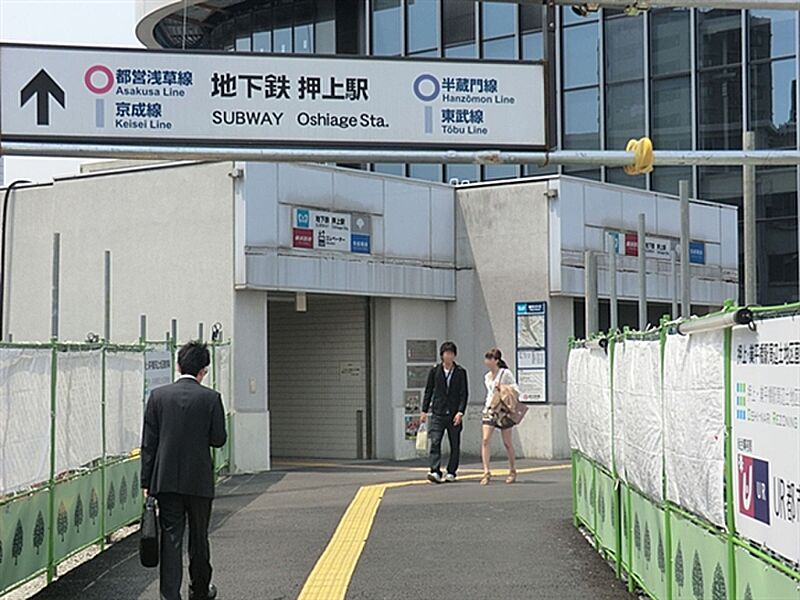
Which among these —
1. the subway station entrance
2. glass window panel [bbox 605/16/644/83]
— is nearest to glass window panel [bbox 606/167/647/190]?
glass window panel [bbox 605/16/644/83]

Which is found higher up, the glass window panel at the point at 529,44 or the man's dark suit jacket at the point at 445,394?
the glass window panel at the point at 529,44

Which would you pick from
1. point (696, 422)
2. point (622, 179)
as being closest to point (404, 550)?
point (696, 422)

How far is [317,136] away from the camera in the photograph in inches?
385

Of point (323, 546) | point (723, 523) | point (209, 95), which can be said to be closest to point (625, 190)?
point (323, 546)

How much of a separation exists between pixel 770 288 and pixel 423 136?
2079cm

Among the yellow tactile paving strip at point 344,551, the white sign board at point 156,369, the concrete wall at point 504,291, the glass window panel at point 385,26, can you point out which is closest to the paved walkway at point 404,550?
the yellow tactile paving strip at point 344,551

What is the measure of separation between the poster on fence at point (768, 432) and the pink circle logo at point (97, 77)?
214 inches

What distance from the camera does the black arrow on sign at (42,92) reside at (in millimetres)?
9656

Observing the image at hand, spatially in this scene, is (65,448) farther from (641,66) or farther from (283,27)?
(283,27)

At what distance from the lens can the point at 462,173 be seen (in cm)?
3148

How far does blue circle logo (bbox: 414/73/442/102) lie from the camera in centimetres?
980

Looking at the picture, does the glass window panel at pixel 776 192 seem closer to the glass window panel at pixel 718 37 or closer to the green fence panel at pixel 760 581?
the glass window panel at pixel 718 37

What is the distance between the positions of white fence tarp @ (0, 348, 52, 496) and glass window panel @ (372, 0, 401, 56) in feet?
76.6

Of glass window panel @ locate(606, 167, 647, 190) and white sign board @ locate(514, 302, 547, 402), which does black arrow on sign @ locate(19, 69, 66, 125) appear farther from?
glass window panel @ locate(606, 167, 647, 190)
